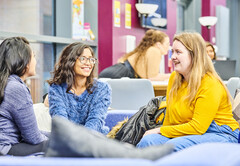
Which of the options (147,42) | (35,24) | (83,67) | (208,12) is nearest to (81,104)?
(83,67)

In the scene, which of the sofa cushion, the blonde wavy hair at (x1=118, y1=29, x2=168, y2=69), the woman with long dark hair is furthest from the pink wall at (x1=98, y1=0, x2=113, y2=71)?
the sofa cushion

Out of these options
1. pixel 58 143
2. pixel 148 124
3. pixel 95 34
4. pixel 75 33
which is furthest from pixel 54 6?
pixel 58 143

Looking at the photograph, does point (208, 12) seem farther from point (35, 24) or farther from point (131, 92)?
point (131, 92)

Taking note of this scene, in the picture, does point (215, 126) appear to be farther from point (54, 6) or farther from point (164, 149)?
point (54, 6)

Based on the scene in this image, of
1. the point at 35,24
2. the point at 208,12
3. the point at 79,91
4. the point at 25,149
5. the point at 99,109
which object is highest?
the point at 208,12

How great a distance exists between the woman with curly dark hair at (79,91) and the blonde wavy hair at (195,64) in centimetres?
52

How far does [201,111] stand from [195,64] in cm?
29

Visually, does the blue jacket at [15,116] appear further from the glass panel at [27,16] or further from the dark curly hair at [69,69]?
the glass panel at [27,16]

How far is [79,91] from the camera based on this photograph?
2.76 m

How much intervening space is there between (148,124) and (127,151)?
1504 mm

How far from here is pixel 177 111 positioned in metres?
2.33

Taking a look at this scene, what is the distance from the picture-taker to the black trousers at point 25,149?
206 centimetres

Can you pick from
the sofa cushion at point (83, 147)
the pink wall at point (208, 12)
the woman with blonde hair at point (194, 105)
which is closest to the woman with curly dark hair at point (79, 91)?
the woman with blonde hair at point (194, 105)

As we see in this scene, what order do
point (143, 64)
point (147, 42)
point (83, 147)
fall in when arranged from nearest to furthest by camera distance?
point (83, 147) → point (143, 64) → point (147, 42)
